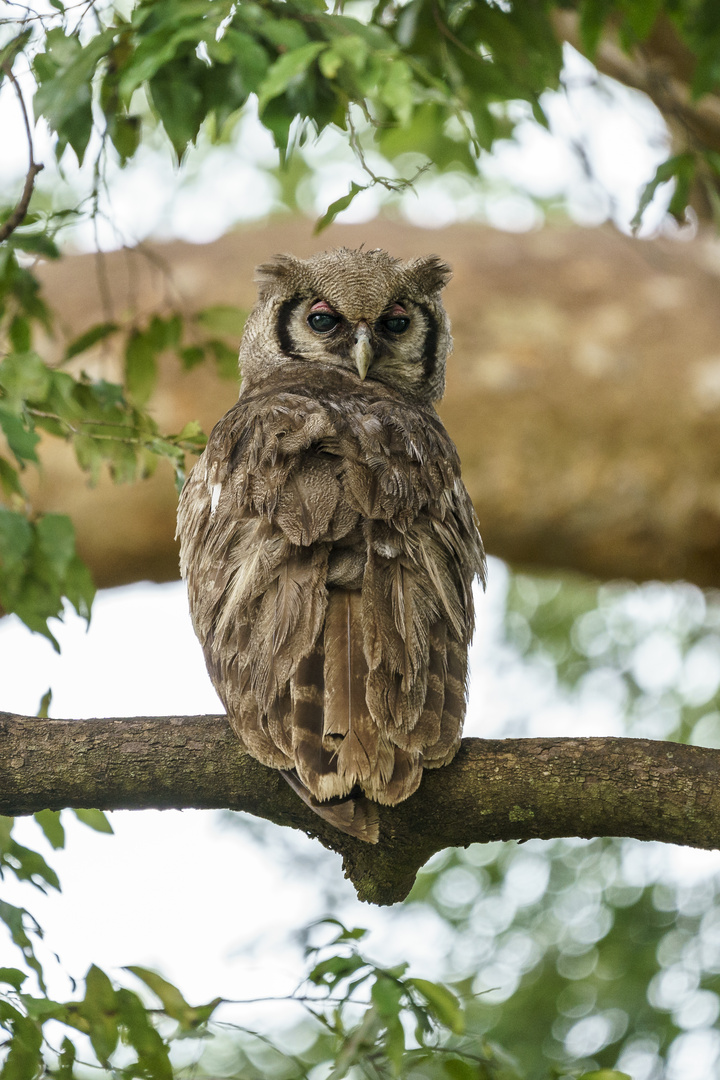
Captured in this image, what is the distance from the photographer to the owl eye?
3.69m

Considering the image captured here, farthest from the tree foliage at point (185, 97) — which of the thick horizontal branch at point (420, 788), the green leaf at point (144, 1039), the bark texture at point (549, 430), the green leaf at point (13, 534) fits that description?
the bark texture at point (549, 430)

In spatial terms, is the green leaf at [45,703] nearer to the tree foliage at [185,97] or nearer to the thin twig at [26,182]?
the tree foliage at [185,97]

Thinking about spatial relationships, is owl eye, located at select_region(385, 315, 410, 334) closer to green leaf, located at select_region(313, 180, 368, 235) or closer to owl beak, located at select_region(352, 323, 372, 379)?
owl beak, located at select_region(352, 323, 372, 379)

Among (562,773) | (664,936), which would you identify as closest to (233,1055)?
(664,936)

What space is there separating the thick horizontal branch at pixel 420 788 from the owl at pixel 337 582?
0.33 ft

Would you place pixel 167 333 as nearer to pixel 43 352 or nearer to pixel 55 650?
pixel 55 650

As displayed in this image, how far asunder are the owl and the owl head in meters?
0.14

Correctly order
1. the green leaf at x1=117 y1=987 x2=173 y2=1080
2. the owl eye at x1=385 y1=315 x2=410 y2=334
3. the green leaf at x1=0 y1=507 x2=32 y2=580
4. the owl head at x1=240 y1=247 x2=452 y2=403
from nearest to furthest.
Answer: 1. the green leaf at x1=117 y1=987 x2=173 y2=1080
2. the green leaf at x1=0 y1=507 x2=32 y2=580
3. the owl head at x1=240 y1=247 x2=452 y2=403
4. the owl eye at x1=385 y1=315 x2=410 y2=334

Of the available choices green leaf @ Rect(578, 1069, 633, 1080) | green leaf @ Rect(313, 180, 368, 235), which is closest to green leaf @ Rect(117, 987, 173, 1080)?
green leaf @ Rect(578, 1069, 633, 1080)

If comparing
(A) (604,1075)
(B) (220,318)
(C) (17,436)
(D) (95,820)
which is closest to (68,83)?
(C) (17,436)

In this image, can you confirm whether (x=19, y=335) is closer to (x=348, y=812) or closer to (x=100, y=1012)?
(x=348, y=812)

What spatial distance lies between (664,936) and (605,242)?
212 inches

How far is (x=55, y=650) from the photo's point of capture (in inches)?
112

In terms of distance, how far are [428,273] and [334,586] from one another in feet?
5.53
